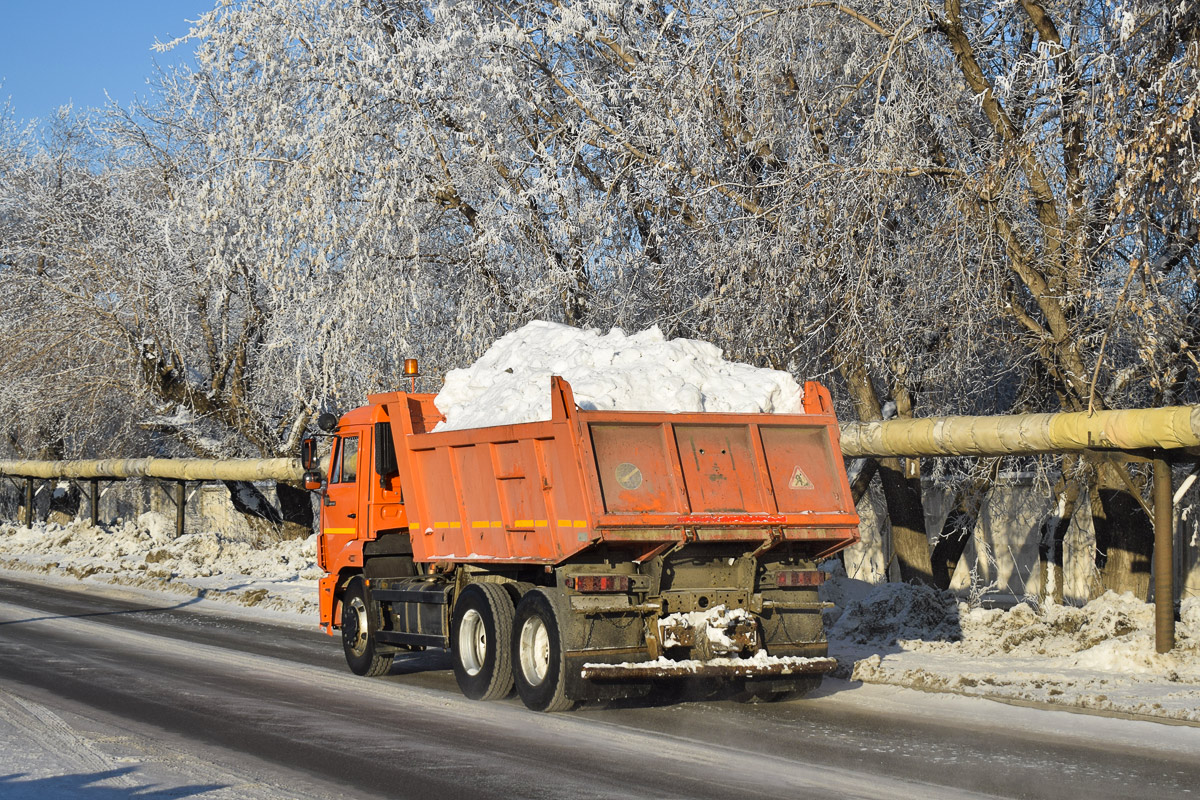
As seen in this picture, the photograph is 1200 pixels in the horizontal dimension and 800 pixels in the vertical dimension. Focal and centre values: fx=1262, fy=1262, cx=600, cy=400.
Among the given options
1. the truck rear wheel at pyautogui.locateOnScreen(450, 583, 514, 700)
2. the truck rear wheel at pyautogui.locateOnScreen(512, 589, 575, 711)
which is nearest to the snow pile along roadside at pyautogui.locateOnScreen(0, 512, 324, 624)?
the truck rear wheel at pyautogui.locateOnScreen(450, 583, 514, 700)

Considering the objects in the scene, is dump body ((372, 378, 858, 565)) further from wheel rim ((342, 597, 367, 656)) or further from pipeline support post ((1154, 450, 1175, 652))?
pipeline support post ((1154, 450, 1175, 652))

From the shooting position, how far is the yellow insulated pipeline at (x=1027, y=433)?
10789mm

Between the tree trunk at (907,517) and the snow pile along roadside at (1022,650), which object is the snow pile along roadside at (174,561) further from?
the snow pile along roadside at (1022,650)

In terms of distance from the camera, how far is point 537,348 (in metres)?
11.7

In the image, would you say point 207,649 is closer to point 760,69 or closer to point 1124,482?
point 760,69

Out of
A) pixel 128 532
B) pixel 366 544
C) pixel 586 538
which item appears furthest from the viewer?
pixel 128 532

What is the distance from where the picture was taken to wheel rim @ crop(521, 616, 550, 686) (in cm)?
1026

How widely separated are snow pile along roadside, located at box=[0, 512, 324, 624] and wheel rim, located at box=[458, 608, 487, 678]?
9272 mm

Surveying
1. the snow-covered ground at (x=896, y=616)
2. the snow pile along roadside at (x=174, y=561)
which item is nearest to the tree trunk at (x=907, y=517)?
the snow-covered ground at (x=896, y=616)

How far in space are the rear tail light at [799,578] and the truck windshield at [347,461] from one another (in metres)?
5.13

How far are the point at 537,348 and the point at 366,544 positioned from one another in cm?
301

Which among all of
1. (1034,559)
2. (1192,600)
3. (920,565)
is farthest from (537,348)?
(1034,559)

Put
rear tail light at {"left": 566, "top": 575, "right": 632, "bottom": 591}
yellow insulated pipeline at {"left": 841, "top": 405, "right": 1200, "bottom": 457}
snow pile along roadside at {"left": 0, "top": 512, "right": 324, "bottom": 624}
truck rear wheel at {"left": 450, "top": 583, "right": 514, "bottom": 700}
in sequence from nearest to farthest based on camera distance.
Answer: rear tail light at {"left": 566, "top": 575, "right": 632, "bottom": 591}, truck rear wheel at {"left": 450, "top": 583, "right": 514, "bottom": 700}, yellow insulated pipeline at {"left": 841, "top": 405, "right": 1200, "bottom": 457}, snow pile along roadside at {"left": 0, "top": 512, "right": 324, "bottom": 624}

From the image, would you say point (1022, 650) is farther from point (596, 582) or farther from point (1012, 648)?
point (596, 582)
